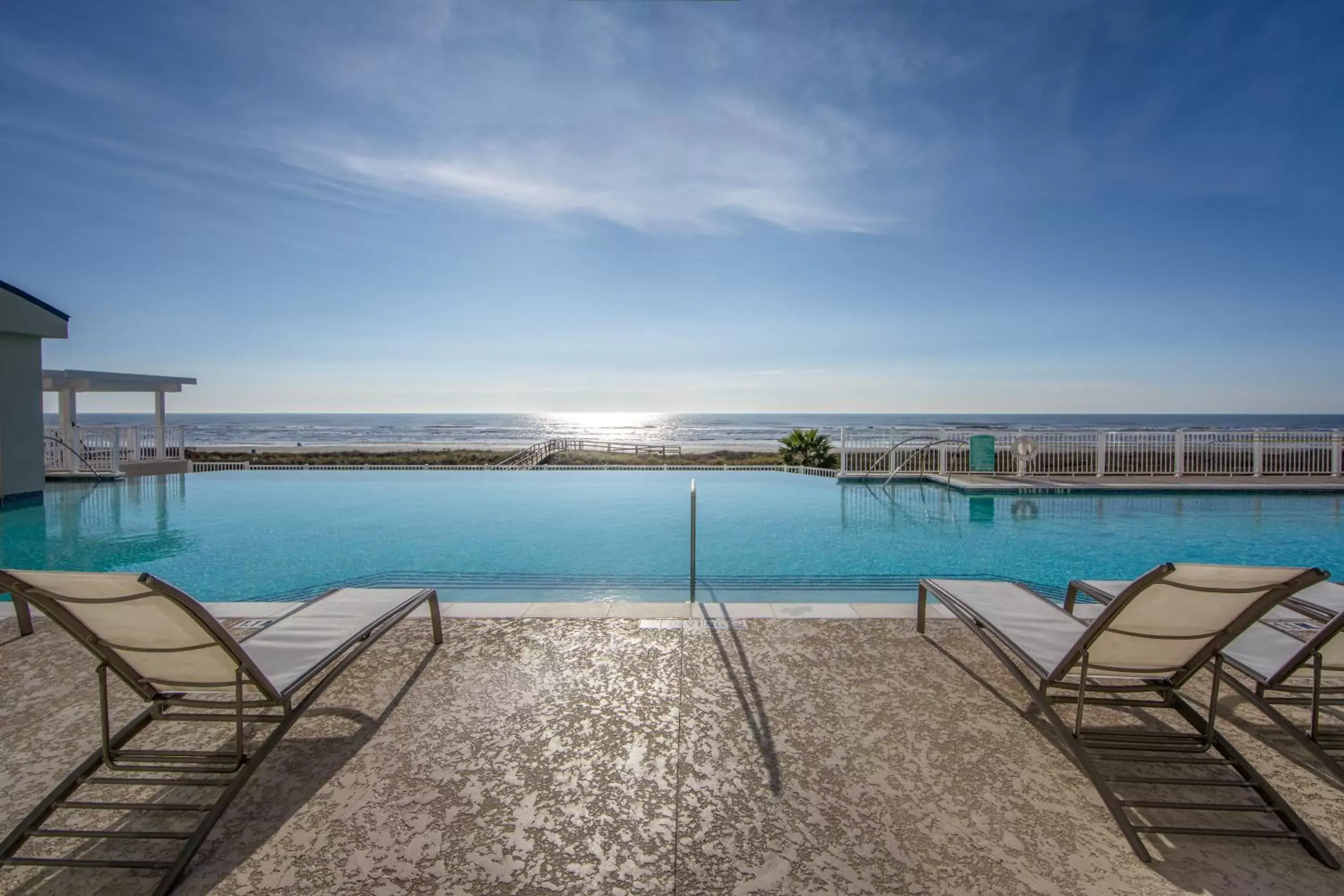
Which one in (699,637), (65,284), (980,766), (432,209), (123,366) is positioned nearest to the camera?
(980,766)

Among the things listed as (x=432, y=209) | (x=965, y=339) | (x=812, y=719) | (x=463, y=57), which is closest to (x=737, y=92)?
(x=463, y=57)

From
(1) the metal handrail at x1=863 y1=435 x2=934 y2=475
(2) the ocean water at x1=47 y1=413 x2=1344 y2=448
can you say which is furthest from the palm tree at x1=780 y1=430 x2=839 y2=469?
(2) the ocean water at x1=47 y1=413 x2=1344 y2=448

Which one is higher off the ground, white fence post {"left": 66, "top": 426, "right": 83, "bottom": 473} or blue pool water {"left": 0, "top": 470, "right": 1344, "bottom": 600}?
white fence post {"left": 66, "top": 426, "right": 83, "bottom": 473}

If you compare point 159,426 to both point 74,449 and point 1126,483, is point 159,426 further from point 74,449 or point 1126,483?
point 1126,483

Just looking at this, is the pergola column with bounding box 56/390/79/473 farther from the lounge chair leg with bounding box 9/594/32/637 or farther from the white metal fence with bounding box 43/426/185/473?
the lounge chair leg with bounding box 9/594/32/637

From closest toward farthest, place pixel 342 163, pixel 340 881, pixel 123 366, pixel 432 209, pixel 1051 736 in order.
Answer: pixel 340 881
pixel 1051 736
pixel 342 163
pixel 432 209
pixel 123 366

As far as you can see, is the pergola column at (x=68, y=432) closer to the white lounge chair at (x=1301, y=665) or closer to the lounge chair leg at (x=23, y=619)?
the lounge chair leg at (x=23, y=619)

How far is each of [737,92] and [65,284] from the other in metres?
12.6

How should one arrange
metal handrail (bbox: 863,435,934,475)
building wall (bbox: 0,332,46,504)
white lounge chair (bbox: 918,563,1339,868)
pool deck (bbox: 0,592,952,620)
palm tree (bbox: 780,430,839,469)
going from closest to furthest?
white lounge chair (bbox: 918,563,1339,868) < pool deck (bbox: 0,592,952,620) < building wall (bbox: 0,332,46,504) < metal handrail (bbox: 863,435,934,475) < palm tree (bbox: 780,430,839,469)

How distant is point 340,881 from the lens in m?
1.36

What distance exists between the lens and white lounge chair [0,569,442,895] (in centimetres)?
143

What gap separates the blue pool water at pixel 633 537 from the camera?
487 centimetres

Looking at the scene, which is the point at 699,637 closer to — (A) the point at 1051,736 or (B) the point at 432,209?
(A) the point at 1051,736

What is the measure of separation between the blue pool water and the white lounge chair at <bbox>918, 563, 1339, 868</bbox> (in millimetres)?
2278
